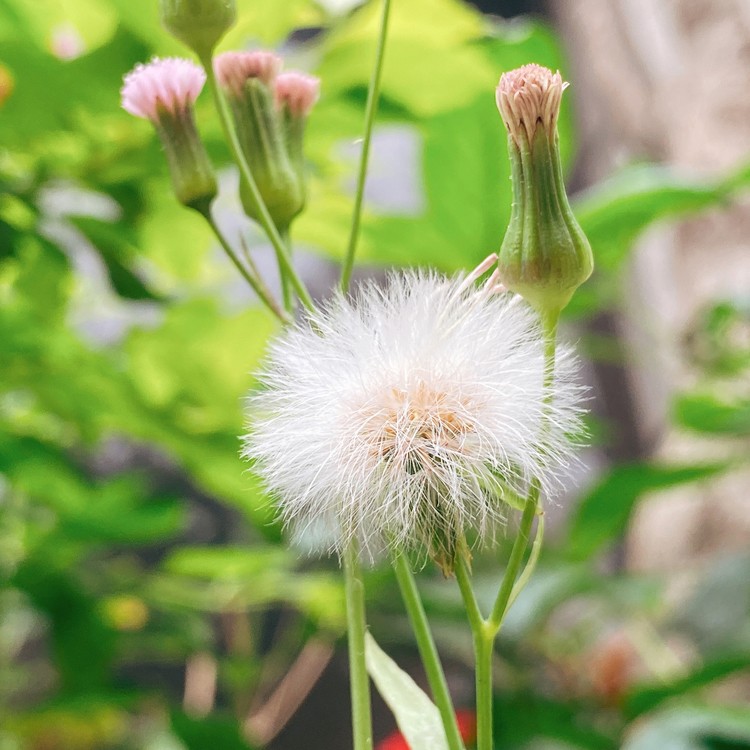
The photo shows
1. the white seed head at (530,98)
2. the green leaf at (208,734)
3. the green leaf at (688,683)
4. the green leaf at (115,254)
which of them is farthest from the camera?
the green leaf at (208,734)

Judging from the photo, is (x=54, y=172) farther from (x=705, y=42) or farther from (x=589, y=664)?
(x=705, y=42)

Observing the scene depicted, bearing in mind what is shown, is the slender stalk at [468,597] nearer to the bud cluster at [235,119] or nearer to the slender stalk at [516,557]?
the slender stalk at [516,557]

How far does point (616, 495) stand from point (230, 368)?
351 mm

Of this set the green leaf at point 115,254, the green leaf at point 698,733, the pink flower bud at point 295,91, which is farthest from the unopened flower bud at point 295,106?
the green leaf at point 698,733

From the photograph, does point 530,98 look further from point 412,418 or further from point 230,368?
point 230,368

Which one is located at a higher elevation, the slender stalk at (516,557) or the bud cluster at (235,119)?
the bud cluster at (235,119)

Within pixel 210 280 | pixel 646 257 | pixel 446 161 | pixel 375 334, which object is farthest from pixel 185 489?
pixel 375 334

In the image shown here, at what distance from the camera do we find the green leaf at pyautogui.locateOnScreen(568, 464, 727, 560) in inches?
26.3

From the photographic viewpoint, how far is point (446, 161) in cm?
58

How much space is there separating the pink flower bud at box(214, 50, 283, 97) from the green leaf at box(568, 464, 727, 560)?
0.52 metres

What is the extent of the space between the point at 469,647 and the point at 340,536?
666mm

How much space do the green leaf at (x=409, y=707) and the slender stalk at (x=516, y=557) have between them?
1.7 inches

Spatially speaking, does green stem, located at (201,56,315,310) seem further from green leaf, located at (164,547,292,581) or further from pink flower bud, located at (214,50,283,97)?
green leaf, located at (164,547,292,581)

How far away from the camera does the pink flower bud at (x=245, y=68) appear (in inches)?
9.7
